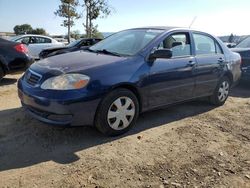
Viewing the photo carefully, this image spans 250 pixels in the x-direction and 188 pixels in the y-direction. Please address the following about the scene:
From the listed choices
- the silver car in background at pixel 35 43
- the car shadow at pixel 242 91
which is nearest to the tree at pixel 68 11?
the silver car in background at pixel 35 43

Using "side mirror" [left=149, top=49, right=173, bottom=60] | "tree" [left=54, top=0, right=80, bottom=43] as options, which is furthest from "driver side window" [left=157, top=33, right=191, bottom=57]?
"tree" [left=54, top=0, right=80, bottom=43]

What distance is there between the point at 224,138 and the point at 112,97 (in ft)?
6.14

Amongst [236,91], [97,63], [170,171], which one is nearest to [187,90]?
[97,63]

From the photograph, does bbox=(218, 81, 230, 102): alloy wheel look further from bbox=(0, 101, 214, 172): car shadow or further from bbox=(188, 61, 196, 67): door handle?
bbox=(0, 101, 214, 172): car shadow

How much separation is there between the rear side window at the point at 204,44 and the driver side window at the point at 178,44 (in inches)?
10.2

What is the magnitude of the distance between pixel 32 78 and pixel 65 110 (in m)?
0.84

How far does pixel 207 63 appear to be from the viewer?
230 inches

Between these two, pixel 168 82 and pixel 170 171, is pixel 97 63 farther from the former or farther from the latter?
pixel 170 171

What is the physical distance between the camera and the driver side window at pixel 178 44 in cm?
516

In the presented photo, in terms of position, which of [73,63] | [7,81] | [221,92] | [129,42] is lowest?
Answer: [7,81]

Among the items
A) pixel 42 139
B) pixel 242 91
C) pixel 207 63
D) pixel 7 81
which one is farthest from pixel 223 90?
pixel 7 81

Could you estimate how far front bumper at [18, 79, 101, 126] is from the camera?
155 inches

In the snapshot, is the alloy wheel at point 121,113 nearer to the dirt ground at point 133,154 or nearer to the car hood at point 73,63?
the dirt ground at point 133,154

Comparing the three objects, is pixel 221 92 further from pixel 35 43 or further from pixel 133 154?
pixel 35 43
